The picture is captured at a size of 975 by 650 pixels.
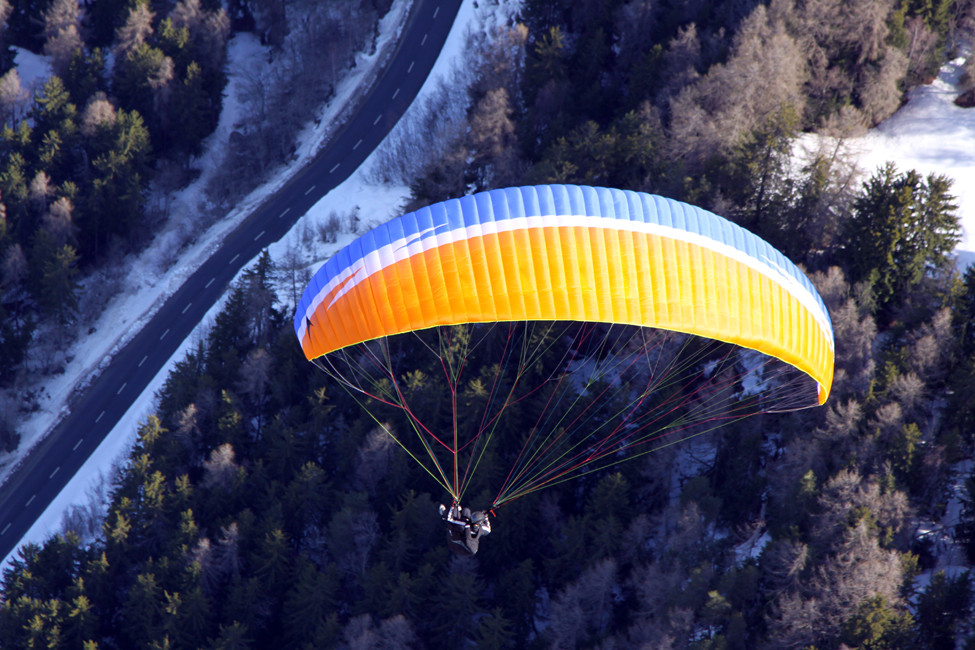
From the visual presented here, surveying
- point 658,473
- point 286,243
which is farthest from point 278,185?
point 658,473

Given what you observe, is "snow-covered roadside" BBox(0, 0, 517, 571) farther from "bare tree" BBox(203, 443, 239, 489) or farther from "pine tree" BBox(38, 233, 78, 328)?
"bare tree" BBox(203, 443, 239, 489)

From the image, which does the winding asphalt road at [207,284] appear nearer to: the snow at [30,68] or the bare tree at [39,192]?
the bare tree at [39,192]

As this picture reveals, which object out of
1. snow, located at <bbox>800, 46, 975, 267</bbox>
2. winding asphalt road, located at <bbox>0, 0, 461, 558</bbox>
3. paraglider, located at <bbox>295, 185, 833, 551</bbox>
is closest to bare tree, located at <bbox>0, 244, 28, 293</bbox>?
winding asphalt road, located at <bbox>0, 0, 461, 558</bbox>

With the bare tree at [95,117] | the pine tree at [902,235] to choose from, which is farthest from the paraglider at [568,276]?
the bare tree at [95,117]

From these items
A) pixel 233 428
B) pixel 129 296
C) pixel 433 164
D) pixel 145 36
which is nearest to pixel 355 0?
pixel 145 36

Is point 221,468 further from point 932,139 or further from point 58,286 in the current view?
point 932,139
